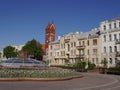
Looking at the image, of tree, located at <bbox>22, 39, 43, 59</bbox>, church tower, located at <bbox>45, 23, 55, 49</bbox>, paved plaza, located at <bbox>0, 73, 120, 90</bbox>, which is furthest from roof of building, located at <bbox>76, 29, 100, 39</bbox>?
paved plaza, located at <bbox>0, 73, 120, 90</bbox>

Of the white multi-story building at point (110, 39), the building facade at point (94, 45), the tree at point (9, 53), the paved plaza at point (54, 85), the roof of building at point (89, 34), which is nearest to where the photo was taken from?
the paved plaza at point (54, 85)

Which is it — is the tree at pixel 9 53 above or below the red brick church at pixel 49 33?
below

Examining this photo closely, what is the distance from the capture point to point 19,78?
1125 inches

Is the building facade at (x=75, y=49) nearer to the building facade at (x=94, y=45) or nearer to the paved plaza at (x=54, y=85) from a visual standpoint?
the building facade at (x=94, y=45)

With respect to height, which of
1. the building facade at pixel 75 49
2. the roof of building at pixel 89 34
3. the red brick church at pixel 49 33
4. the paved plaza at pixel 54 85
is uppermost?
the red brick church at pixel 49 33

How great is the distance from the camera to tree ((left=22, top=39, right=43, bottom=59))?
10725cm

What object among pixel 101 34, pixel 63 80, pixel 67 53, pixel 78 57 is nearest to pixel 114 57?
pixel 101 34

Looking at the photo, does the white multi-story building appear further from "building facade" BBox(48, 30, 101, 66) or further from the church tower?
the church tower

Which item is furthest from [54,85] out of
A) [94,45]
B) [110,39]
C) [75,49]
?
[75,49]

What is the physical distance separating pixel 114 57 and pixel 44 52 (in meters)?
53.5

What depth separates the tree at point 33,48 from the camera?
352 ft

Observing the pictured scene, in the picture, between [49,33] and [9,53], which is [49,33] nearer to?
[49,33]

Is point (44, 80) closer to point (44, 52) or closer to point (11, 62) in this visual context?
point (11, 62)

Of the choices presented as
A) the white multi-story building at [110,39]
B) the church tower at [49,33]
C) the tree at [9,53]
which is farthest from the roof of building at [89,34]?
the tree at [9,53]
